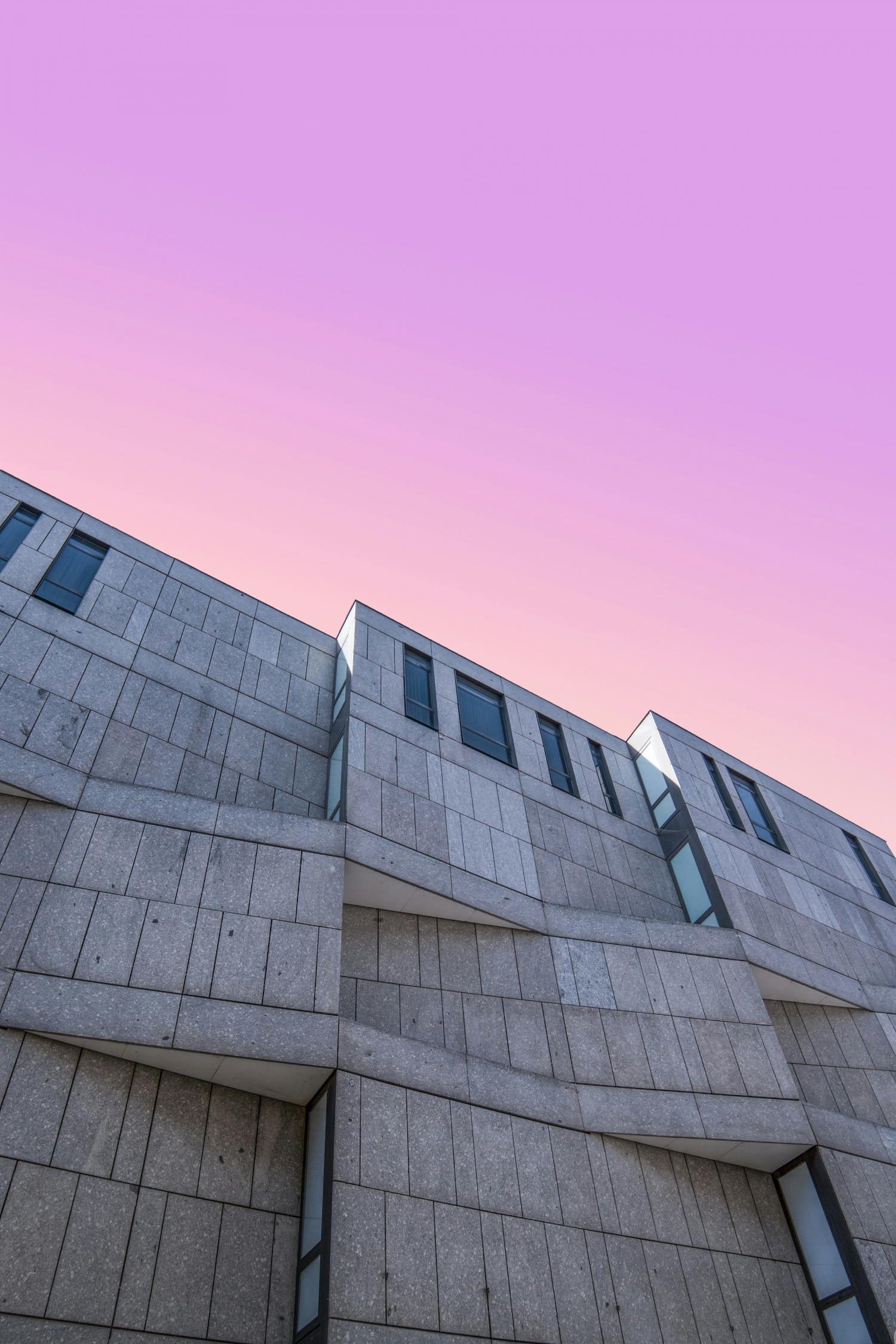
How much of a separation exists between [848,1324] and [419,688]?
53.3ft

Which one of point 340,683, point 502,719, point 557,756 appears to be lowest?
point 557,756

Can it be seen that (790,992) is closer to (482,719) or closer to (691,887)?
(691,887)

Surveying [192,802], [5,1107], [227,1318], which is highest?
[192,802]

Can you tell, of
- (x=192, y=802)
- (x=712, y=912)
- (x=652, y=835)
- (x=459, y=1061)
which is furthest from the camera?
(x=652, y=835)

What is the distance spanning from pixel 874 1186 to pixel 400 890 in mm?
11786

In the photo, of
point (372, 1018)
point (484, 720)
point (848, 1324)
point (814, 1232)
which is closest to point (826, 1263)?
point (814, 1232)

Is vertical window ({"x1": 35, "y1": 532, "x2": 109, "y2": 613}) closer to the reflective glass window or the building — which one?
the building

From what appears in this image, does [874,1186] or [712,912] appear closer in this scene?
[874,1186]

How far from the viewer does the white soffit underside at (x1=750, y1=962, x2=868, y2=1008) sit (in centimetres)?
2186

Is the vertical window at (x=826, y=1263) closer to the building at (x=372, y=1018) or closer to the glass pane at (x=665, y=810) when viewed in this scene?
the building at (x=372, y=1018)

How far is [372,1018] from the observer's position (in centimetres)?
1639

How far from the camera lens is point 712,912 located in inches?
899

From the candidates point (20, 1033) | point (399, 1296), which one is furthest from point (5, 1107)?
point (399, 1296)

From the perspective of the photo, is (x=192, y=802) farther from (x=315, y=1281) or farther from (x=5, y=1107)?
(x=315, y=1281)
